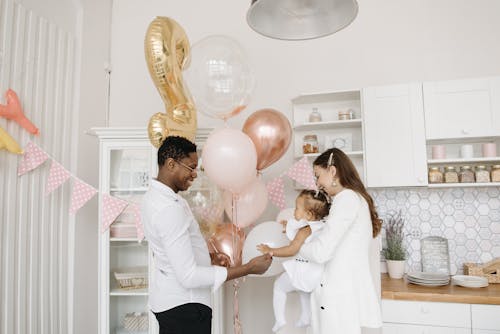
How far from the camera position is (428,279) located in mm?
2295

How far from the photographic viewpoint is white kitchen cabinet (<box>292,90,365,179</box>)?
8.86 ft

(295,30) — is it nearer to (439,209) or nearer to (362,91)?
(362,91)

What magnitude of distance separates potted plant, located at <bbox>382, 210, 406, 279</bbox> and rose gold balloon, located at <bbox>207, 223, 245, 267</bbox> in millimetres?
1178

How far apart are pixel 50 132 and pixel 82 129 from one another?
328 millimetres

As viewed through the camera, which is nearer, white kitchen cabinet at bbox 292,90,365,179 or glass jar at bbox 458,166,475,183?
glass jar at bbox 458,166,475,183

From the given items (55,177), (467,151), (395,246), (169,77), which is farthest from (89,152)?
(467,151)

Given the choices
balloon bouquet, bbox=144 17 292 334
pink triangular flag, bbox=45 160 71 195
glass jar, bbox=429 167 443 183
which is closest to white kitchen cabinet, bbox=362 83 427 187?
glass jar, bbox=429 167 443 183

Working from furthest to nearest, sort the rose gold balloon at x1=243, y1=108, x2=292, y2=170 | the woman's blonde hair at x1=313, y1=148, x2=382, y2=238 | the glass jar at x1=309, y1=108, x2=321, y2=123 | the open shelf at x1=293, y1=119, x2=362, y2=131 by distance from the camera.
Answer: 1. the glass jar at x1=309, y1=108, x2=321, y2=123
2. the open shelf at x1=293, y1=119, x2=362, y2=131
3. the rose gold balloon at x1=243, y1=108, x2=292, y2=170
4. the woman's blonde hair at x1=313, y1=148, x2=382, y2=238

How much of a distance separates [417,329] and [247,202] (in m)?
1.28

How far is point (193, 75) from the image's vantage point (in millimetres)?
1959

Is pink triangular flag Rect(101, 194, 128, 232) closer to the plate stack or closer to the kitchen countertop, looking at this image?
the kitchen countertop

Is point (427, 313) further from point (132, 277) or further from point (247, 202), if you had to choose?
point (132, 277)

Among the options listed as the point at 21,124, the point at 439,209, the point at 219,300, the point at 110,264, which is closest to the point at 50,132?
the point at 21,124

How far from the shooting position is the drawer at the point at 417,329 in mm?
2074
